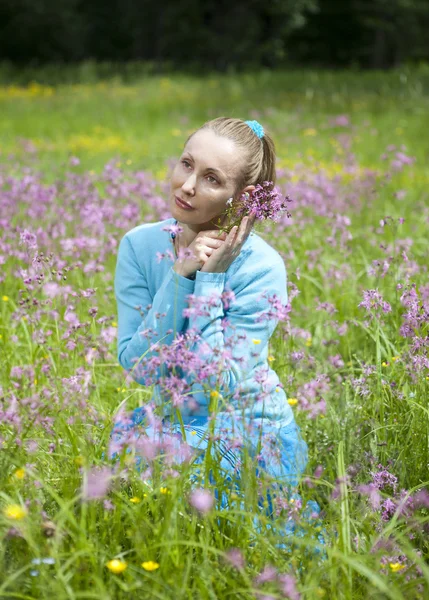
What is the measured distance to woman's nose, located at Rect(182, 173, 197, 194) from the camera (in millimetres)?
2605

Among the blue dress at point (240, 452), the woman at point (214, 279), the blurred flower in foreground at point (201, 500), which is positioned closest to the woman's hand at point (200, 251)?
the woman at point (214, 279)

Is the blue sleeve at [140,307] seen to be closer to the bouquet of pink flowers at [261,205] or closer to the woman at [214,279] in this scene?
the woman at [214,279]

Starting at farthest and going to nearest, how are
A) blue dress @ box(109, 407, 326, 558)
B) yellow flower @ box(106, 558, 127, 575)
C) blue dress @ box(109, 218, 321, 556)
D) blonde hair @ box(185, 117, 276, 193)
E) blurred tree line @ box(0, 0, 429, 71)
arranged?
blurred tree line @ box(0, 0, 429, 71), blonde hair @ box(185, 117, 276, 193), blue dress @ box(109, 218, 321, 556), blue dress @ box(109, 407, 326, 558), yellow flower @ box(106, 558, 127, 575)

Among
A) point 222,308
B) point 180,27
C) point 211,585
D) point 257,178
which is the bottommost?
point 211,585

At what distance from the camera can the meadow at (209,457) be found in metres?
1.89

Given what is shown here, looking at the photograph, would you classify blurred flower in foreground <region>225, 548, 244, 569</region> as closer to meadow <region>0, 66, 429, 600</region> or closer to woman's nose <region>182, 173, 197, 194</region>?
meadow <region>0, 66, 429, 600</region>

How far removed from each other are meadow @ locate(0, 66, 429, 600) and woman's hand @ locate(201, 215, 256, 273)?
1.10 feet

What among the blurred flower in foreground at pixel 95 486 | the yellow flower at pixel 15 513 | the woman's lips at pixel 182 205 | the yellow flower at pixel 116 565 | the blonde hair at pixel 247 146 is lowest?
the yellow flower at pixel 116 565

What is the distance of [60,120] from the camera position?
1209 cm

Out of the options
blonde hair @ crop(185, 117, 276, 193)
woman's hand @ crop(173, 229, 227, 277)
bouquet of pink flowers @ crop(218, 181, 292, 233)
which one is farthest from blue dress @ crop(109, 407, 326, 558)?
blonde hair @ crop(185, 117, 276, 193)

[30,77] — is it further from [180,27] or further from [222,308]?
[222,308]

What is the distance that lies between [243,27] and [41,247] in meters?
30.2

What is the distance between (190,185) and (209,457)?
39.7 inches

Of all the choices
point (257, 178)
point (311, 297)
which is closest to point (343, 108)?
point (311, 297)
